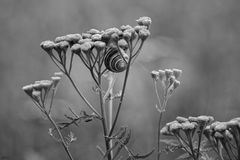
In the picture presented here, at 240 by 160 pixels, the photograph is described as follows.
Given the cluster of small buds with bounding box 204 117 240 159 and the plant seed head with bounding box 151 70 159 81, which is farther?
the plant seed head with bounding box 151 70 159 81

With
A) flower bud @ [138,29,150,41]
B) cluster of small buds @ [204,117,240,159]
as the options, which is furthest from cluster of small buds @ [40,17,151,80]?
cluster of small buds @ [204,117,240,159]

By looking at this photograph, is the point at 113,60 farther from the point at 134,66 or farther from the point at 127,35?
the point at 134,66

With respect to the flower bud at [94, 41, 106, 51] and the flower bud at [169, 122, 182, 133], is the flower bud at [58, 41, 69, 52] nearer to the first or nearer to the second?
the flower bud at [94, 41, 106, 51]

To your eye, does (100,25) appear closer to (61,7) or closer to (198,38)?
(61,7)

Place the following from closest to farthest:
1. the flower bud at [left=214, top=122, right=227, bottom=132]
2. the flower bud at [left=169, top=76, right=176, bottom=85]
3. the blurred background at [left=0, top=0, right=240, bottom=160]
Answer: the flower bud at [left=214, top=122, right=227, bottom=132] → the flower bud at [left=169, top=76, right=176, bottom=85] → the blurred background at [left=0, top=0, right=240, bottom=160]

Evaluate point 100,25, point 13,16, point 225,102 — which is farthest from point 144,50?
point 13,16

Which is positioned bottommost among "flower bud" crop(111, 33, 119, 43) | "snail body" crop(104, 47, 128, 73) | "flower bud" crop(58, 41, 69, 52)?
"snail body" crop(104, 47, 128, 73)

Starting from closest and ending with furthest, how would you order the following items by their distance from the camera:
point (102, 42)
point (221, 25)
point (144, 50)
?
1. point (102, 42)
2. point (144, 50)
3. point (221, 25)

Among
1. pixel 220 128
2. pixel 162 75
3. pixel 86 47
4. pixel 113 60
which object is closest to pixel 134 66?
pixel 162 75
